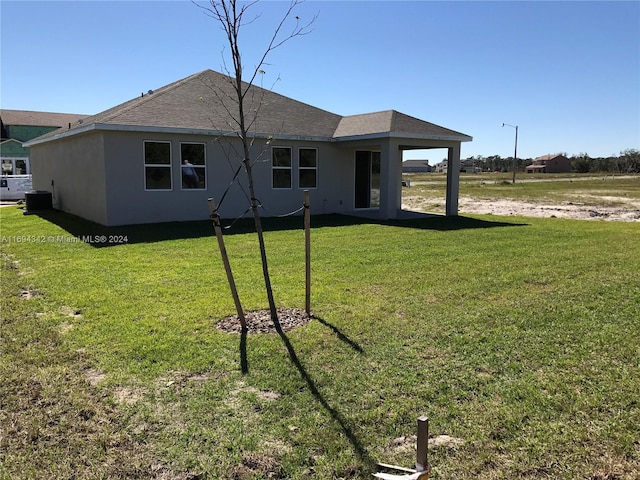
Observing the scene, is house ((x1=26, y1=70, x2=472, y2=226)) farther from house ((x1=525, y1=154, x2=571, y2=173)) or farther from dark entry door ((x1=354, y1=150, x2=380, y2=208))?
house ((x1=525, y1=154, x2=571, y2=173))

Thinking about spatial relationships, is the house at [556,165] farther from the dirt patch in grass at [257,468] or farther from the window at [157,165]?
the dirt patch in grass at [257,468]

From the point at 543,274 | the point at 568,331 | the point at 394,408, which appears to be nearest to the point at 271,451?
the point at 394,408

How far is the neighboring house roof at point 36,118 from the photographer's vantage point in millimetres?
46938

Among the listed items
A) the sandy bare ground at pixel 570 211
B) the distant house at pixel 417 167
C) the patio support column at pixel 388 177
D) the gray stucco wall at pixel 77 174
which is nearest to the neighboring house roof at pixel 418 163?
the distant house at pixel 417 167

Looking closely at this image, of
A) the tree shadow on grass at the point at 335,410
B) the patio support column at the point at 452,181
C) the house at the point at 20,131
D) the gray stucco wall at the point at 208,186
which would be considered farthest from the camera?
the house at the point at 20,131

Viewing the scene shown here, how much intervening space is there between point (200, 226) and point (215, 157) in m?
2.66

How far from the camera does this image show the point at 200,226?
13648mm

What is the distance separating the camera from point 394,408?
137 inches

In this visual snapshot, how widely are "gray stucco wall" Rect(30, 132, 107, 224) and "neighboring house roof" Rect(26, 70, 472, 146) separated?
540 mm

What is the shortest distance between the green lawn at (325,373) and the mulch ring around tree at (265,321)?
6.0 inches

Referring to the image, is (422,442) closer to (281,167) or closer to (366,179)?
(281,167)

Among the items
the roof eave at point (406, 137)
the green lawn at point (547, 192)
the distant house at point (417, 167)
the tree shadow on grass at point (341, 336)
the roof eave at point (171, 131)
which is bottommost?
the tree shadow on grass at point (341, 336)

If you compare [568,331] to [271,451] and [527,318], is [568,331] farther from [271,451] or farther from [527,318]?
[271,451]

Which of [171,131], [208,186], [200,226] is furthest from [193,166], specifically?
[200,226]
